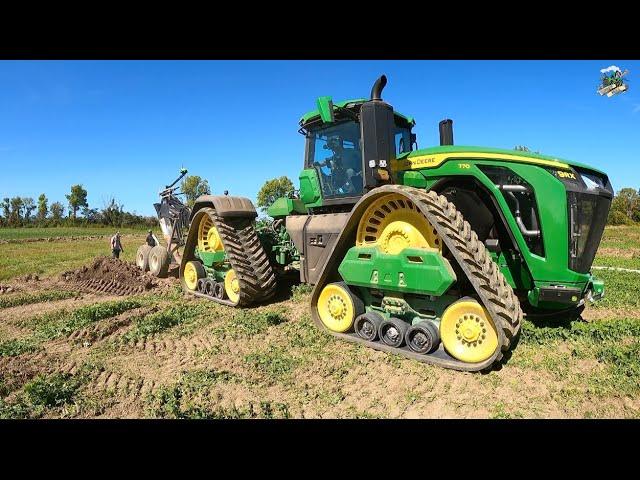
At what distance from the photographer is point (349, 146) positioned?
625cm

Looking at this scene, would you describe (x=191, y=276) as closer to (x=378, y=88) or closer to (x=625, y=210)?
(x=378, y=88)

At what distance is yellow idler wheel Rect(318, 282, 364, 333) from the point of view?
5500 mm

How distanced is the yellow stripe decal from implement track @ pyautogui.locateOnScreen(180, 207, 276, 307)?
3.23m

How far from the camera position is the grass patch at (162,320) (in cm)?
598

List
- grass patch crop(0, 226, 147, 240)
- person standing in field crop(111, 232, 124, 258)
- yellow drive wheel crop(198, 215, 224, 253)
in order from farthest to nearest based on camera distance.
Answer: grass patch crop(0, 226, 147, 240)
person standing in field crop(111, 232, 124, 258)
yellow drive wheel crop(198, 215, 224, 253)

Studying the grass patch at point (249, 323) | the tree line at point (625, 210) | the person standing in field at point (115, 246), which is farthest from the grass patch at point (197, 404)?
the tree line at point (625, 210)

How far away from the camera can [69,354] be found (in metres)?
5.36

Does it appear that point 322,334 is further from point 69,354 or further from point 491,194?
point 69,354

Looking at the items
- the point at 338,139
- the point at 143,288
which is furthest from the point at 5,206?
the point at 338,139

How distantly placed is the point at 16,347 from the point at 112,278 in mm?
5231

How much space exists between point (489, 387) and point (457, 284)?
3.80 feet

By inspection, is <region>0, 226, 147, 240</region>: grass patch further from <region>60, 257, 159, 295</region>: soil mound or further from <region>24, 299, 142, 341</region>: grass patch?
<region>24, 299, 142, 341</region>: grass patch

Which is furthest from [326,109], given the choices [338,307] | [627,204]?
[627,204]

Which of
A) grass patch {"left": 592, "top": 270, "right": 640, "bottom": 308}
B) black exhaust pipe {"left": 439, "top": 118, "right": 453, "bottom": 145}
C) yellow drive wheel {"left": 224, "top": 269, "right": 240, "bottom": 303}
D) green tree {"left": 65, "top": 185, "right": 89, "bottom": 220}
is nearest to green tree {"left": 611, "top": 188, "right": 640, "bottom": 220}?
grass patch {"left": 592, "top": 270, "right": 640, "bottom": 308}
